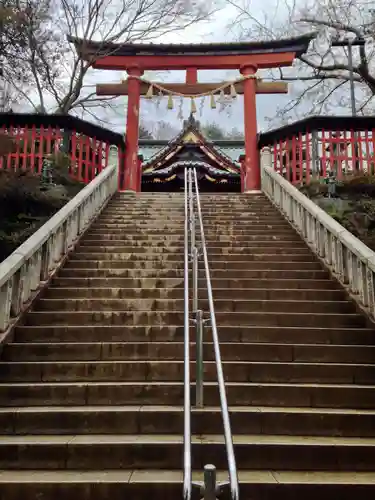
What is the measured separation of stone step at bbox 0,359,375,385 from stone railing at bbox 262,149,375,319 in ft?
3.65

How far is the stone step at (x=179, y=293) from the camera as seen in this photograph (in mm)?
5902

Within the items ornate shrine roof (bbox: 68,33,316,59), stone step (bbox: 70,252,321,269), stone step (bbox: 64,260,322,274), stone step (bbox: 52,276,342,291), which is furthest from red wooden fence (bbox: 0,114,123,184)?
stone step (bbox: 52,276,342,291)

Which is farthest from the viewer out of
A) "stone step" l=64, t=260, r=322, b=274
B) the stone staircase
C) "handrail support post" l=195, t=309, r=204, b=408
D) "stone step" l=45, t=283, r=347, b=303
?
"stone step" l=64, t=260, r=322, b=274

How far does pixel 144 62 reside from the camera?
14.1 metres

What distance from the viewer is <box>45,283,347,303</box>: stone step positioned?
5.90 meters

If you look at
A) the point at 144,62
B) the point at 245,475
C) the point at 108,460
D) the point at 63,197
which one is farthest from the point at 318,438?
the point at 144,62

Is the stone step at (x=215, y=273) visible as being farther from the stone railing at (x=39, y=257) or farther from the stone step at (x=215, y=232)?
the stone step at (x=215, y=232)

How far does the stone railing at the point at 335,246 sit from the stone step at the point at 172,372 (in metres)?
1.11

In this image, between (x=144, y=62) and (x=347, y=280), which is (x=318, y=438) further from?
(x=144, y=62)

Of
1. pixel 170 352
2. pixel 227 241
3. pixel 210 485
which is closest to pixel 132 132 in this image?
pixel 227 241

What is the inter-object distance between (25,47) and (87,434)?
13.3 meters

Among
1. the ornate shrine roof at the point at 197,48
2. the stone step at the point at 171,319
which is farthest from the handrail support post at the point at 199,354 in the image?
the ornate shrine roof at the point at 197,48

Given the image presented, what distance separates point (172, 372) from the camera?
4367mm

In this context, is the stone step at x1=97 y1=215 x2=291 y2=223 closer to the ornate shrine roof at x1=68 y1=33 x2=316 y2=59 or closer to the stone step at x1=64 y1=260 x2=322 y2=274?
the stone step at x1=64 y1=260 x2=322 y2=274
